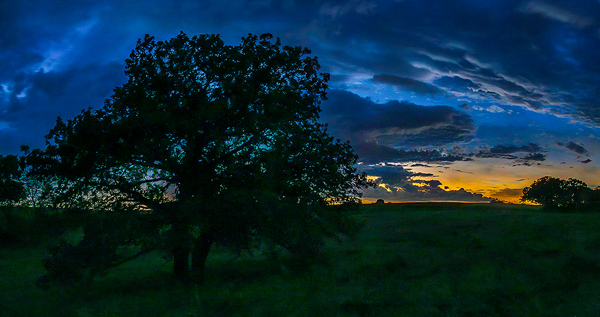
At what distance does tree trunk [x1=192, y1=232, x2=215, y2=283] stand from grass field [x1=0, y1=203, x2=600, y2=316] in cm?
76

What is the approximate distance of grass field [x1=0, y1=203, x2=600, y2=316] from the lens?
13711mm

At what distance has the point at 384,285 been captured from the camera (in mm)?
17141

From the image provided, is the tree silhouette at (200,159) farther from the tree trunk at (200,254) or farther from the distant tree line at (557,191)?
the distant tree line at (557,191)

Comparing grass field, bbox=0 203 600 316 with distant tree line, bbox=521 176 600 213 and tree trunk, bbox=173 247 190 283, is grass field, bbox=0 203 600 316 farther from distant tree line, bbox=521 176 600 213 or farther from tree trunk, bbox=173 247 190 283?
distant tree line, bbox=521 176 600 213

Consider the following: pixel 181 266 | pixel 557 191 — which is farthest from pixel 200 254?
pixel 557 191

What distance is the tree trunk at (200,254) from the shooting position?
58.9ft

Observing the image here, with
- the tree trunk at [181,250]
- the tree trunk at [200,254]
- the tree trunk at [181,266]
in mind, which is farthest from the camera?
the tree trunk at [181,266]

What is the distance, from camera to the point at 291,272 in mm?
21094

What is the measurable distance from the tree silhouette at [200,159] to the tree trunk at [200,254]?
0.82 feet

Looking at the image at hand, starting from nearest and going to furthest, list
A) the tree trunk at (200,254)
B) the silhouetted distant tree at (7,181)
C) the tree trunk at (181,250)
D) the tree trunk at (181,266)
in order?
the tree trunk at (181,250), the tree trunk at (200,254), the tree trunk at (181,266), the silhouetted distant tree at (7,181)

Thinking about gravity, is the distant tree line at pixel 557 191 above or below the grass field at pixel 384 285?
above


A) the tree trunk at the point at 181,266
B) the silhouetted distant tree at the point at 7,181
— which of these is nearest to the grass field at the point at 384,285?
the tree trunk at the point at 181,266

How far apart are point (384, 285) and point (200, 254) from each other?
366 inches

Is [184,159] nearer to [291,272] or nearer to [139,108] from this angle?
[139,108]
